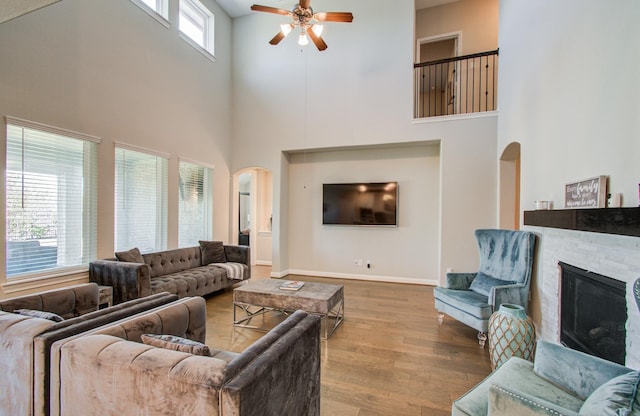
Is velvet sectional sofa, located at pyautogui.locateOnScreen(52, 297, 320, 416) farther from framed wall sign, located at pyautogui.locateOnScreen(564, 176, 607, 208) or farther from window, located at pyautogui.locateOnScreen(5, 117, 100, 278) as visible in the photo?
window, located at pyautogui.locateOnScreen(5, 117, 100, 278)

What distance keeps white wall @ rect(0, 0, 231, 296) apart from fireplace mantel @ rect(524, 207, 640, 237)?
4.91 metres

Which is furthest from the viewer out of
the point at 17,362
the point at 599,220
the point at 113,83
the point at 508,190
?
the point at 508,190

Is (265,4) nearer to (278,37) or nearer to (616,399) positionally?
(278,37)

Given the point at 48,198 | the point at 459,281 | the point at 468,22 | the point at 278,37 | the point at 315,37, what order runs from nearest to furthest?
the point at 48,198 < the point at 459,281 < the point at 315,37 < the point at 278,37 < the point at 468,22

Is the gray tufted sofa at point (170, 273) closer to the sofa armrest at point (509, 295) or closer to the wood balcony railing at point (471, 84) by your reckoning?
the sofa armrest at point (509, 295)

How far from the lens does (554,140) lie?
258 cm

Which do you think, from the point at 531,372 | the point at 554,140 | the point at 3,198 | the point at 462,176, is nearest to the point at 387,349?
the point at 531,372

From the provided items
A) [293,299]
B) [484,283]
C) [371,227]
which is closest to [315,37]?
[371,227]

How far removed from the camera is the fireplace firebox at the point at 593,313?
1.79 metres

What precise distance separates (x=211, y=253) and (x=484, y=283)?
4.20m

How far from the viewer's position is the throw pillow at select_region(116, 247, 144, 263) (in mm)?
3662

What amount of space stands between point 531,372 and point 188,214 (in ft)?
17.3

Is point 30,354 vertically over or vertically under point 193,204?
under

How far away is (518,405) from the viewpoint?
108cm
